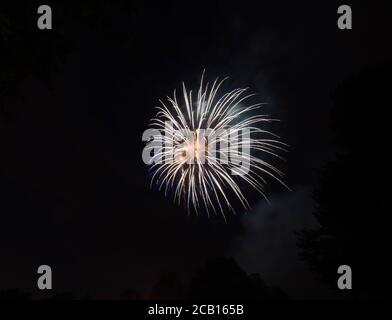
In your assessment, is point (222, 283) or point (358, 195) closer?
point (358, 195)

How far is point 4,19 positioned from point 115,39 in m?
3.81

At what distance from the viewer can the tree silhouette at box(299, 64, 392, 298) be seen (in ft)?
95.1

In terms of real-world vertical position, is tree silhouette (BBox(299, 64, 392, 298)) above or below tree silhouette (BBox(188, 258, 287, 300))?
above

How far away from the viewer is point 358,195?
99.4 ft

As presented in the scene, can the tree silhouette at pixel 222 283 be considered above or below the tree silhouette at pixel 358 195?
below

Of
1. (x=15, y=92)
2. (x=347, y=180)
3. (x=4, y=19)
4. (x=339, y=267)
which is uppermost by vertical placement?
(x=4, y=19)

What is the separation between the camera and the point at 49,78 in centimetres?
1538

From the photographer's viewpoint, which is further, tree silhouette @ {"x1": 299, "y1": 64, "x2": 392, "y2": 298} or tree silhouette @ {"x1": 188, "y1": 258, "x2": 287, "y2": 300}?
tree silhouette @ {"x1": 188, "y1": 258, "x2": 287, "y2": 300}

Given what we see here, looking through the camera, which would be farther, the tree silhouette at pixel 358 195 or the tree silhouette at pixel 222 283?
the tree silhouette at pixel 222 283

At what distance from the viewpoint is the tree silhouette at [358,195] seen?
1142 inches
